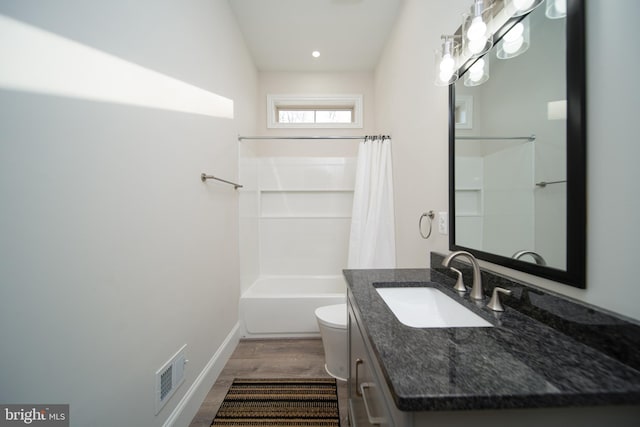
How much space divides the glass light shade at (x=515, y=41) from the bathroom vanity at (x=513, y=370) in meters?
0.82

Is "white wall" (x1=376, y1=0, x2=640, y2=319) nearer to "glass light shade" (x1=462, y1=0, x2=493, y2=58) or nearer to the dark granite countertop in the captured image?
the dark granite countertop

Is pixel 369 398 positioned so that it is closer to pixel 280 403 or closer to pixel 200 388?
pixel 280 403

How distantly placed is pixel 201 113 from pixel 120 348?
1.26m

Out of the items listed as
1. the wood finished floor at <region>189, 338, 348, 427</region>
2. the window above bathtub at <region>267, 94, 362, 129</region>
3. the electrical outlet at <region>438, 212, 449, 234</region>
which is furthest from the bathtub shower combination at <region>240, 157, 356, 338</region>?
the electrical outlet at <region>438, 212, 449, 234</region>

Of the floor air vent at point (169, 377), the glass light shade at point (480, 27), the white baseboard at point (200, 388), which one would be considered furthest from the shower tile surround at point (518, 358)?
the white baseboard at point (200, 388)

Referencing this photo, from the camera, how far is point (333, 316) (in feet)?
5.47

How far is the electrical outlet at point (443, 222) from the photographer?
4.10 ft

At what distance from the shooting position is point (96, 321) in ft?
2.47

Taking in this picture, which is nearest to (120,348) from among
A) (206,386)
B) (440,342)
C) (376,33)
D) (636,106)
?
(206,386)

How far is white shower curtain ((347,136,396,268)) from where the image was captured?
2080 millimetres

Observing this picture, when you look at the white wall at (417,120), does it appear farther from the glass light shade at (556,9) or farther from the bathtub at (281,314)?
the bathtub at (281,314)

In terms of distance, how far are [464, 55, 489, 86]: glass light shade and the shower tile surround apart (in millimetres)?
843

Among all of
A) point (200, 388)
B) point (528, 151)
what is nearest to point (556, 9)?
point (528, 151)

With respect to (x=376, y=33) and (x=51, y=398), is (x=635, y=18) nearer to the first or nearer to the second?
(x=51, y=398)
